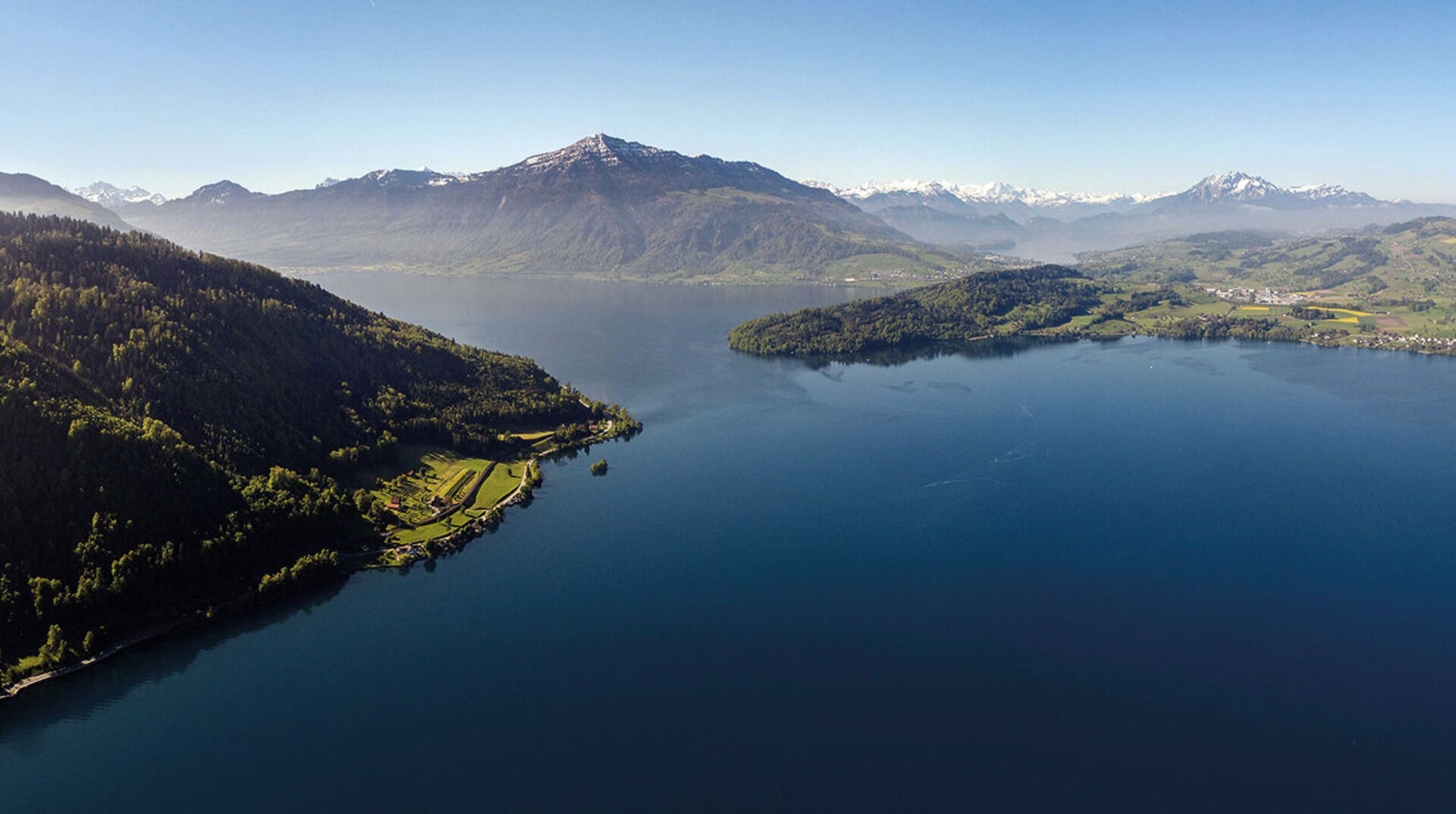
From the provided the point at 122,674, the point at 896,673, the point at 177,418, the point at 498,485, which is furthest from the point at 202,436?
the point at 896,673

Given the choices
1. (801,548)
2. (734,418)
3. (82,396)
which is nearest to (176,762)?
(82,396)

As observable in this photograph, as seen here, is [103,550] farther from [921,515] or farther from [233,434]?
[921,515]

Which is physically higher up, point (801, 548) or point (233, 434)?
point (233, 434)

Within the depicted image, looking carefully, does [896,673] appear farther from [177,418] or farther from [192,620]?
[177,418]

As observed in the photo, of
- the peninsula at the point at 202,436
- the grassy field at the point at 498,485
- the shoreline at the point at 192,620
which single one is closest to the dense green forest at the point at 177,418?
the peninsula at the point at 202,436

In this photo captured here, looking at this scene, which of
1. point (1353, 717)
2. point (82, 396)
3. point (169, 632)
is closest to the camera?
point (1353, 717)

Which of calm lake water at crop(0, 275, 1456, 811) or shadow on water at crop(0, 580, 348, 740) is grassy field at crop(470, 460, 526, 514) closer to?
calm lake water at crop(0, 275, 1456, 811)

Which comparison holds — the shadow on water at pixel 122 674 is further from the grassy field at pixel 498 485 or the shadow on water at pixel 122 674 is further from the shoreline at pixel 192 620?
the grassy field at pixel 498 485
